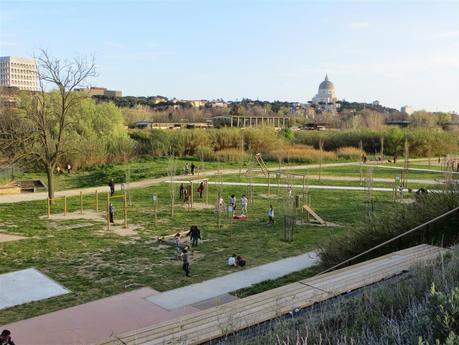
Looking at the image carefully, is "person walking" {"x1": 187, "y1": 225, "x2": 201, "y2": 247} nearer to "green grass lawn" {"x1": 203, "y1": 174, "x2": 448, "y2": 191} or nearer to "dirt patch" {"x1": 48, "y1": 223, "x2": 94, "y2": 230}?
"dirt patch" {"x1": 48, "y1": 223, "x2": 94, "y2": 230}

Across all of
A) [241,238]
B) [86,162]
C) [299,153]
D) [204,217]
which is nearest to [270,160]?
[299,153]

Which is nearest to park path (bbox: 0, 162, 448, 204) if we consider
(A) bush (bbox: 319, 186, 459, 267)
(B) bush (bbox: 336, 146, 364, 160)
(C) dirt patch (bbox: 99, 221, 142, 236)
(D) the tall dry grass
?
(D) the tall dry grass

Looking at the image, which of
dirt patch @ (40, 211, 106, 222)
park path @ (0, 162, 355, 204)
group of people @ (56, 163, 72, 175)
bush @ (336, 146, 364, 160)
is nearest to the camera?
dirt patch @ (40, 211, 106, 222)

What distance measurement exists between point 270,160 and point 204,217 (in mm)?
34405

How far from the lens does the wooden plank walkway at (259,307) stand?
702 centimetres

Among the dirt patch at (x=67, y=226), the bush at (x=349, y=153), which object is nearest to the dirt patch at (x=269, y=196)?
the dirt patch at (x=67, y=226)

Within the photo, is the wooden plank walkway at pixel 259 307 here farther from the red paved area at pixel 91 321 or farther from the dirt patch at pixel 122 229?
the dirt patch at pixel 122 229

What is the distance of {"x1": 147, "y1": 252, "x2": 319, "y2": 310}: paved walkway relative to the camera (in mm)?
12523

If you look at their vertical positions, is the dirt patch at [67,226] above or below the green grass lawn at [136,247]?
below

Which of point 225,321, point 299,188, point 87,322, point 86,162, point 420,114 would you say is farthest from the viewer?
point 420,114

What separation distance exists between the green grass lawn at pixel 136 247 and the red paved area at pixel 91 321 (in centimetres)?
64

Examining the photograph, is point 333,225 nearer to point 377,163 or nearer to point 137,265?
point 137,265

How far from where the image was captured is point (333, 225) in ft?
73.0

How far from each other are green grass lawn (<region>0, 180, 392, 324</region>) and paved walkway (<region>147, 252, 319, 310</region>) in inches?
19.3
